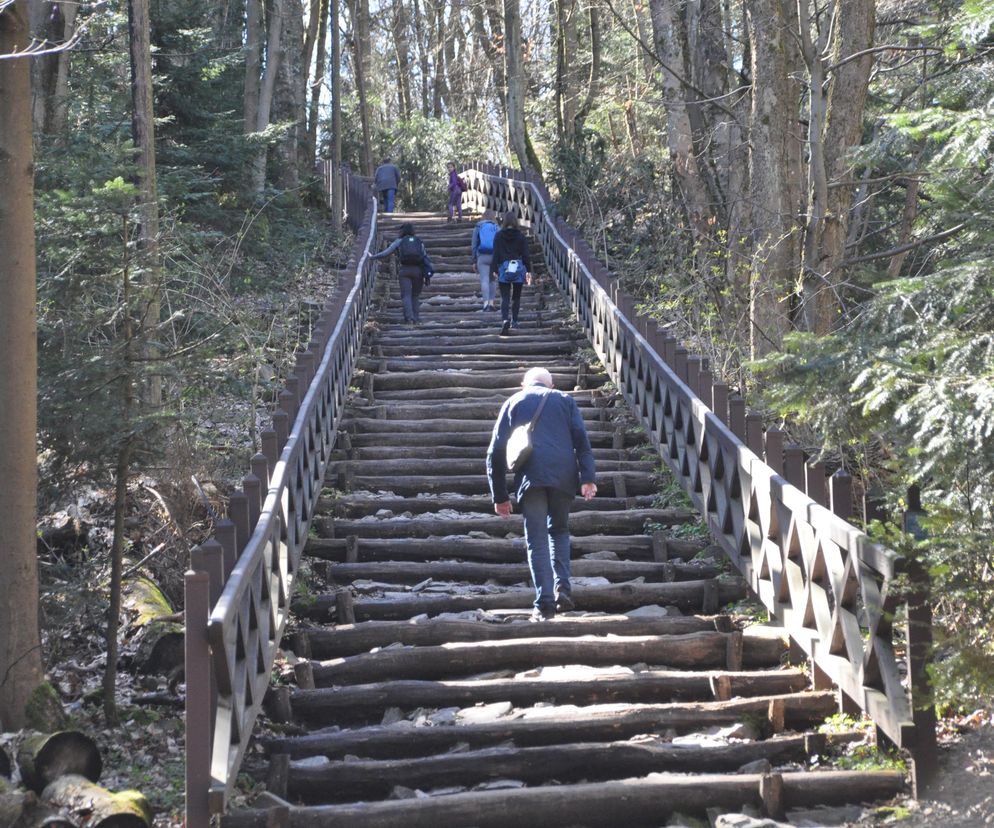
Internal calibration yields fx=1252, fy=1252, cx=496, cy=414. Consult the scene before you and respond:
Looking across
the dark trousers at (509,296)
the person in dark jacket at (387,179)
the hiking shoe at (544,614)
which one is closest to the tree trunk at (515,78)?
the person in dark jacket at (387,179)

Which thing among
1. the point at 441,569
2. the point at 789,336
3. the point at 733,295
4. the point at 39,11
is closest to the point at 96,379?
the point at 441,569

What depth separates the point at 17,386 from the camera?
7.00m

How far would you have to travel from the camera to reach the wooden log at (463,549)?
9562 millimetres

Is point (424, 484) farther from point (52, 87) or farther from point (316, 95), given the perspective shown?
point (316, 95)

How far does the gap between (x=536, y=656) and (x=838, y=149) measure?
21.7 feet

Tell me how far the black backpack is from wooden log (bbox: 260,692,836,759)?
1187 cm

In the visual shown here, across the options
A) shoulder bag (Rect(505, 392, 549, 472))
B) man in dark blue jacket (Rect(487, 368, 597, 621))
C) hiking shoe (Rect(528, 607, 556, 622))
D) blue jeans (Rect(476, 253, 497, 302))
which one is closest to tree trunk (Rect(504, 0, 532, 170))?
blue jeans (Rect(476, 253, 497, 302))

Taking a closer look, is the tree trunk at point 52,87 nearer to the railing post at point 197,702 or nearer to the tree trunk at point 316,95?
the railing post at point 197,702

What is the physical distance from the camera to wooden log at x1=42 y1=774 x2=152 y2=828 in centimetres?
552

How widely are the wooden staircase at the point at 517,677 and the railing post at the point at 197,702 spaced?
0.20 meters

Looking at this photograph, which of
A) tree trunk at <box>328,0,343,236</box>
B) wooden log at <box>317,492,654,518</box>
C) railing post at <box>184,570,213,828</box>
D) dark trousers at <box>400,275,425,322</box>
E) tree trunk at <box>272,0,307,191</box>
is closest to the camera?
railing post at <box>184,570,213,828</box>

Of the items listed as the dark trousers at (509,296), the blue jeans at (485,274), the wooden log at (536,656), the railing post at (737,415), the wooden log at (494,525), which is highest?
the blue jeans at (485,274)

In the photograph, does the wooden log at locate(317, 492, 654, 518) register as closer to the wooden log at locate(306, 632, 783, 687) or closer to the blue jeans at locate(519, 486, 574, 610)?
the blue jeans at locate(519, 486, 574, 610)

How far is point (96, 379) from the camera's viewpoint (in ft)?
25.3
